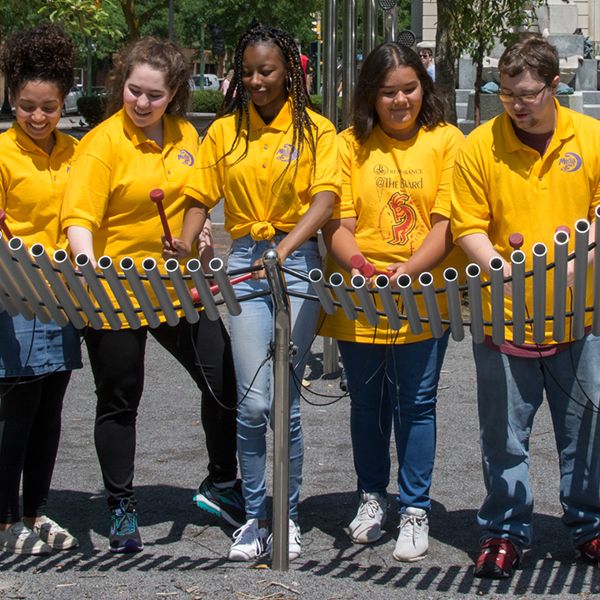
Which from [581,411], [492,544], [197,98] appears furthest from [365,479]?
[197,98]

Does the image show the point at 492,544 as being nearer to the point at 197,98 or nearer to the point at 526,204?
the point at 526,204

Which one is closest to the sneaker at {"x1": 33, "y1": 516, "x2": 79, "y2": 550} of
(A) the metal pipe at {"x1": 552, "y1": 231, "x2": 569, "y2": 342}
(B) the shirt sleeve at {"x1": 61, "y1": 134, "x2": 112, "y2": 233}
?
(B) the shirt sleeve at {"x1": 61, "y1": 134, "x2": 112, "y2": 233}

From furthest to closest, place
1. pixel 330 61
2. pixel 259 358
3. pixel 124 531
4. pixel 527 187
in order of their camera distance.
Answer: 1. pixel 330 61
2. pixel 124 531
3. pixel 259 358
4. pixel 527 187

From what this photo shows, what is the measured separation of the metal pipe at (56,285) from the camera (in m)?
3.96

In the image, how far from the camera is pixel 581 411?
430cm

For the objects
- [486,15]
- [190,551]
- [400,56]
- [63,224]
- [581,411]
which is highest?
[486,15]

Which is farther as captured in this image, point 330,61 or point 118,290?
point 330,61

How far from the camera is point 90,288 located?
4.00 m

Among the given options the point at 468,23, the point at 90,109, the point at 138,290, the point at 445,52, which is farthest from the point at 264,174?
the point at 90,109

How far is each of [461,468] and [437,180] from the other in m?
1.81

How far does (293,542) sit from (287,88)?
66.1 inches

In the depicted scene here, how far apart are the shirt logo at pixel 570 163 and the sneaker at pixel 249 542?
5.65ft

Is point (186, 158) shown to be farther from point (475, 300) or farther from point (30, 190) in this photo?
point (475, 300)

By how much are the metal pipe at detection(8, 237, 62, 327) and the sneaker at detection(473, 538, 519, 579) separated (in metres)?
1.68
